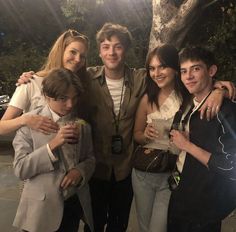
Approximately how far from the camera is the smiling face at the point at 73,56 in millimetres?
2973

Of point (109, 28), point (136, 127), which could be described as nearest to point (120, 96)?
point (136, 127)

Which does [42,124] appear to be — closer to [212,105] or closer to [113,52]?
[113,52]

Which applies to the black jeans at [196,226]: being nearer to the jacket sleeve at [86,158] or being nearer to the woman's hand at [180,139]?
the woman's hand at [180,139]

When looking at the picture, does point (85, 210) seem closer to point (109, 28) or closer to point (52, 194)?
point (52, 194)

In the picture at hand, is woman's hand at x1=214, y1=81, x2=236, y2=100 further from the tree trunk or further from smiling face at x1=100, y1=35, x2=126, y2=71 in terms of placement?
the tree trunk

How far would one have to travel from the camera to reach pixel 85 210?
2746 mm

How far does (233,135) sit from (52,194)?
117cm

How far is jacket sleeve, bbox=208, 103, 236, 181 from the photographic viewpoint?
7.70 ft

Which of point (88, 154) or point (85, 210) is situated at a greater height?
point (88, 154)

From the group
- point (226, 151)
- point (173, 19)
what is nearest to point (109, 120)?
point (226, 151)

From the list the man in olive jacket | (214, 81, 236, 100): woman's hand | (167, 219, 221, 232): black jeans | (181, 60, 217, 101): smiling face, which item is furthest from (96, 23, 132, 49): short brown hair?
(167, 219, 221, 232): black jeans

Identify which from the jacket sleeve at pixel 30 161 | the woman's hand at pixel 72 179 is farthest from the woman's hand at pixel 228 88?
the jacket sleeve at pixel 30 161

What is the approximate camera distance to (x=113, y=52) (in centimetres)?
308

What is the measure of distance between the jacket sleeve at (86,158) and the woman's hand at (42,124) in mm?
252
